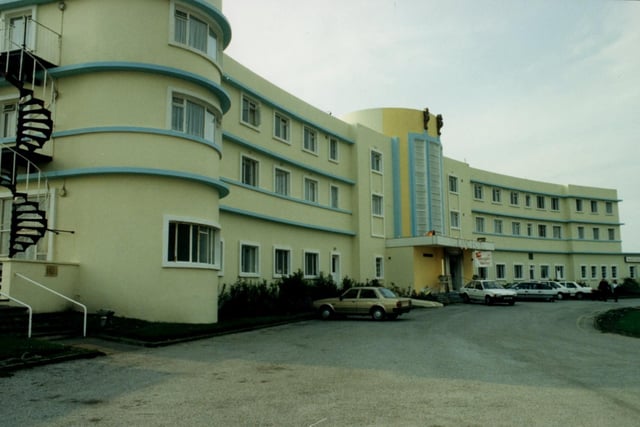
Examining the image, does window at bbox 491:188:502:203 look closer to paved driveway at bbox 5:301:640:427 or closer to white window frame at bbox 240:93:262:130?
white window frame at bbox 240:93:262:130

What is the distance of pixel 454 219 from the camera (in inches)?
1779

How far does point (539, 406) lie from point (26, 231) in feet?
51.1

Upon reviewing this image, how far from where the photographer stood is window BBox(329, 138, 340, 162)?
113 ft

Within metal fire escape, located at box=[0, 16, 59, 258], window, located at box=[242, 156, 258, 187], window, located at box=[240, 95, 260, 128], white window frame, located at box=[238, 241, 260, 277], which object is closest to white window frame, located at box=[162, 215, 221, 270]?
metal fire escape, located at box=[0, 16, 59, 258]

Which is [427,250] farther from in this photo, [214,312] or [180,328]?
[180,328]

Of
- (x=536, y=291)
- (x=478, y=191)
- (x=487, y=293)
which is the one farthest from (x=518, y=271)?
(x=487, y=293)

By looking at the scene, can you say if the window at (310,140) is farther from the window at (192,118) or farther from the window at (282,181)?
the window at (192,118)

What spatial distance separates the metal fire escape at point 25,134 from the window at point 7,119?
82 centimetres

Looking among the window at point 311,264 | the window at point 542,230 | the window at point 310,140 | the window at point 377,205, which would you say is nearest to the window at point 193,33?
the window at point 310,140

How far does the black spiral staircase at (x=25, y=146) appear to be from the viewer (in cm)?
1653

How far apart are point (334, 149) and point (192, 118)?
54.2 ft

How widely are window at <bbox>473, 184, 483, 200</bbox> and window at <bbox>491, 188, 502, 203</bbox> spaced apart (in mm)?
2011

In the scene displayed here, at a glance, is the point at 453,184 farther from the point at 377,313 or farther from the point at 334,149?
the point at 377,313

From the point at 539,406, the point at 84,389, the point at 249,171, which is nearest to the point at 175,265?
the point at 84,389
